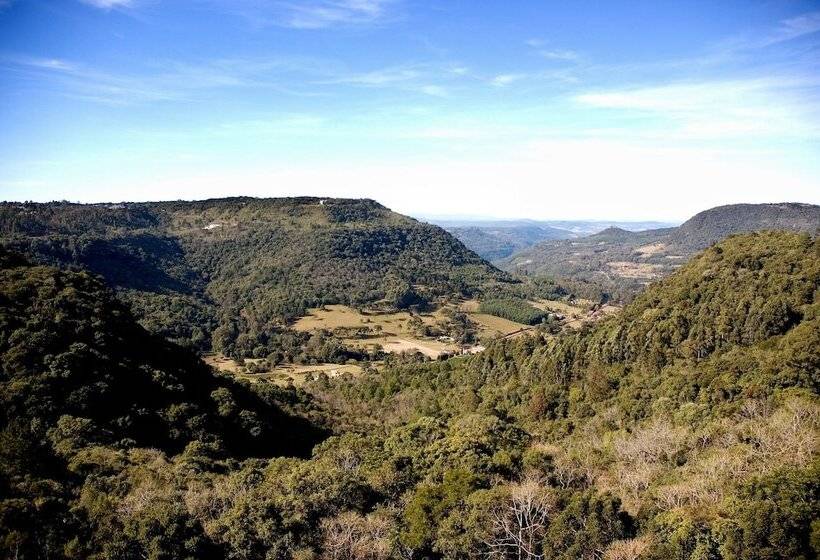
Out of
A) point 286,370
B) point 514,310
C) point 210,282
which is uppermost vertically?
point 210,282

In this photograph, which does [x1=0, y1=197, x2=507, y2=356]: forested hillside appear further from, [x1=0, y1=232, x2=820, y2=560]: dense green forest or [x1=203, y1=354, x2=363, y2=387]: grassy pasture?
[x1=0, y1=232, x2=820, y2=560]: dense green forest

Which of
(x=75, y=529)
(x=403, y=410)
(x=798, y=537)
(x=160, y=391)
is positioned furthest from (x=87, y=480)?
(x=403, y=410)

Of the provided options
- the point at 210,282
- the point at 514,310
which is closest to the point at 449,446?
the point at 514,310

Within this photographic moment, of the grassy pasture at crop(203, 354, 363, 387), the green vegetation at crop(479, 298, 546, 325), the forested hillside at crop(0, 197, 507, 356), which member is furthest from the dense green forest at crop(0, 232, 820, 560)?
the green vegetation at crop(479, 298, 546, 325)

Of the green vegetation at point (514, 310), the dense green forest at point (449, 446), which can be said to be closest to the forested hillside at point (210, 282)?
the green vegetation at point (514, 310)

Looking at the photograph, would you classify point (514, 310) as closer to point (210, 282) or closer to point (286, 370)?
point (286, 370)

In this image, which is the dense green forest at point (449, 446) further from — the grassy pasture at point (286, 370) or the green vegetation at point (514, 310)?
Result: the green vegetation at point (514, 310)
